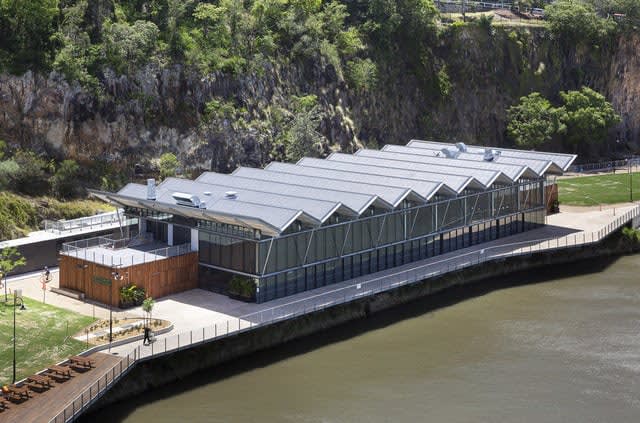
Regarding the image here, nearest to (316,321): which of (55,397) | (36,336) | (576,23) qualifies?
(36,336)

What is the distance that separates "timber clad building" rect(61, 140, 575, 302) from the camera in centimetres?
8281

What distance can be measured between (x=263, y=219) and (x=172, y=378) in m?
15.7

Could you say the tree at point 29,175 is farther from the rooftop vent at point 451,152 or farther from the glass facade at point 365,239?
the rooftop vent at point 451,152

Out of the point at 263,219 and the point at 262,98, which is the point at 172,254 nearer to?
the point at 263,219

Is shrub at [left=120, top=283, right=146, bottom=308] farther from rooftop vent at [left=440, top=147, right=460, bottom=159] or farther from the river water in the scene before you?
rooftop vent at [left=440, top=147, right=460, bottom=159]

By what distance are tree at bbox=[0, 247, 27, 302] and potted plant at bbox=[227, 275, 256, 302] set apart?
678 inches

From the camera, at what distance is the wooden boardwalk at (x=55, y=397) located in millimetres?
61094

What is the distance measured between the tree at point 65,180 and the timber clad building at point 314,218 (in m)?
14.0

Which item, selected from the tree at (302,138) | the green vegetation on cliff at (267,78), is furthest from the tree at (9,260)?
the tree at (302,138)

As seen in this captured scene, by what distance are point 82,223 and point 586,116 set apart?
78658 millimetres

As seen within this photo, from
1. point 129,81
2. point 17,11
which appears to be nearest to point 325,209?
point 129,81

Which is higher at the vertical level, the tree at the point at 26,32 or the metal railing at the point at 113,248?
the tree at the point at 26,32

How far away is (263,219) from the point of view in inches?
3216

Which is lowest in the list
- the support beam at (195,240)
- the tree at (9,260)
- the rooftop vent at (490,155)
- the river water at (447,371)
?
the river water at (447,371)
